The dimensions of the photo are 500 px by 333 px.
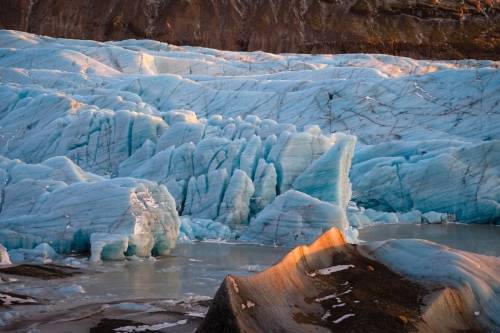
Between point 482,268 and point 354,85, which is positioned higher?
point 354,85

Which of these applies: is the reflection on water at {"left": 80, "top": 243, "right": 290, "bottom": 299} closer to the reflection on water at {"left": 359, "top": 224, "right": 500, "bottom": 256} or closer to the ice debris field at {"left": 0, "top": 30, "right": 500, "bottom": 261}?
the ice debris field at {"left": 0, "top": 30, "right": 500, "bottom": 261}

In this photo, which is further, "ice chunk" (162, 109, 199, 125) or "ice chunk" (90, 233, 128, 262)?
"ice chunk" (162, 109, 199, 125)

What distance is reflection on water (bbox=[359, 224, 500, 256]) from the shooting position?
502 inches

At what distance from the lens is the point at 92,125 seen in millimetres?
17766

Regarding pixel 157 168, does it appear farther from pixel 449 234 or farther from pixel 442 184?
pixel 442 184

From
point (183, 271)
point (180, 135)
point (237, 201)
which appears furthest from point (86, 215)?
Answer: point (180, 135)

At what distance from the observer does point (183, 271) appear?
31.8 feet

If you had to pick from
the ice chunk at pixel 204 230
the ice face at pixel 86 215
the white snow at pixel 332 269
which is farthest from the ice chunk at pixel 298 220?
the white snow at pixel 332 269

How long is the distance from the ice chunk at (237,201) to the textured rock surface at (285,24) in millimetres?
45471

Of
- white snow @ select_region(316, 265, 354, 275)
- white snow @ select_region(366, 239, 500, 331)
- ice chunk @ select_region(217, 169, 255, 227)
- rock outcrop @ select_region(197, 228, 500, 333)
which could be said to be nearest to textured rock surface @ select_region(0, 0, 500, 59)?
ice chunk @ select_region(217, 169, 255, 227)

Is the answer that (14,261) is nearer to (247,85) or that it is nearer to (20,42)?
(247,85)

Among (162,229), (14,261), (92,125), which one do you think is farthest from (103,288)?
(92,125)

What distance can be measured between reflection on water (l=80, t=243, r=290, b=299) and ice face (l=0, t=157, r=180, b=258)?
41 centimetres

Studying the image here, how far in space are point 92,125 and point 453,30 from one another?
1920 inches
